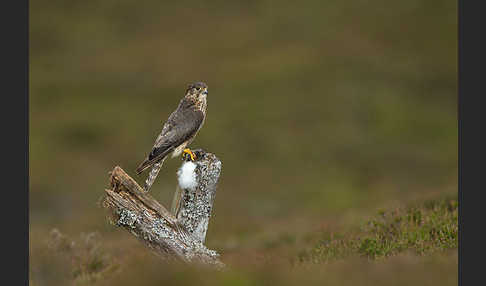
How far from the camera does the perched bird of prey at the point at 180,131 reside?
8406 mm

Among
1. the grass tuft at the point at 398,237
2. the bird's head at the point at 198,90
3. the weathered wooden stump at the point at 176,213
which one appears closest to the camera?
the weathered wooden stump at the point at 176,213

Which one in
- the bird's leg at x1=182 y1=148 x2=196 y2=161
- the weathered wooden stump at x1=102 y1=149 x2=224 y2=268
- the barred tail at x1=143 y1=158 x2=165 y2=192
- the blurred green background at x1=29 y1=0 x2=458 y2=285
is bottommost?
the weathered wooden stump at x1=102 y1=149 x2=224 y2=268

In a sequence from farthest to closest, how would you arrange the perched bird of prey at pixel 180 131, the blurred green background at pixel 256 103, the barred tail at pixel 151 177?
the blurred green background at pixel 256 103, the perched bird of prey at pixel 180 131, the barred tail at pixel 151 177

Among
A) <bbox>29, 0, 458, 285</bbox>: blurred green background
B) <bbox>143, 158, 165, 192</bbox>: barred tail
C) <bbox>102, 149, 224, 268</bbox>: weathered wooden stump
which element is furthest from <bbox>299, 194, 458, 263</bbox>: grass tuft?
<bbox>29, 0, 458, 285</bbox>: blurred green background

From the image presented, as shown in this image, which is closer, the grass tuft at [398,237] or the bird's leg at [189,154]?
the grass tuft at [398,237]

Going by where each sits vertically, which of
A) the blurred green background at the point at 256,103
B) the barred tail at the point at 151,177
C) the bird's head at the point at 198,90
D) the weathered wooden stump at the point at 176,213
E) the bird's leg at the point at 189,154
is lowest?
the weathered wooden stump at the point at 176,213

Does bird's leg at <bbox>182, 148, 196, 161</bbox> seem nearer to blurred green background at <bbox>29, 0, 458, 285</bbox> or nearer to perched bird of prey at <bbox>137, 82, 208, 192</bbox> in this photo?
perched bird of prey at <bbox>137, 82, 208, 192</bbox>

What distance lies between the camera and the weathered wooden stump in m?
7.48

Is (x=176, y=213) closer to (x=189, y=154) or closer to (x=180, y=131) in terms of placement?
(x=189, y=154)

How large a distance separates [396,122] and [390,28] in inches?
715

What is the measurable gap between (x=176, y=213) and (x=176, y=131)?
151 cm

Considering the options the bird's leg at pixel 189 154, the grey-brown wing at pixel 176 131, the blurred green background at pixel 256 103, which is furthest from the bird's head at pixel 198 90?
the blurred green background at pixel 256 103

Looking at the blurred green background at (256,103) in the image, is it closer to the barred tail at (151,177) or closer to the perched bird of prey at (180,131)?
the perched bird of prey at (180,131)

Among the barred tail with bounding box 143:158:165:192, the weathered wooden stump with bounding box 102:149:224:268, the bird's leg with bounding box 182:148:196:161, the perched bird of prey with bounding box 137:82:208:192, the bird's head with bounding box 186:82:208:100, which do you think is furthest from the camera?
the bird's head with bounding box 186:82:208:100
